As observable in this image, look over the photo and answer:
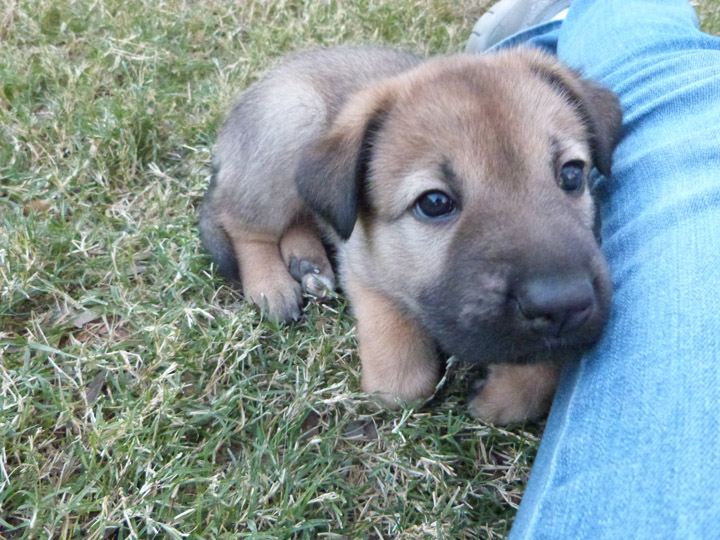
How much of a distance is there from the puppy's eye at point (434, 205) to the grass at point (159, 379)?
0.82 meters

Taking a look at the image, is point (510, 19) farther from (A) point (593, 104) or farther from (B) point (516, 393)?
(B) point (516, 393)

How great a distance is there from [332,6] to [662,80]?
9.71 feet

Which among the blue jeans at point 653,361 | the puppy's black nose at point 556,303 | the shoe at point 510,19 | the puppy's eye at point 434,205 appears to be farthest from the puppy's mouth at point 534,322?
the shoe at point 510,19

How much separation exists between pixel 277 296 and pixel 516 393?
1.20 meters

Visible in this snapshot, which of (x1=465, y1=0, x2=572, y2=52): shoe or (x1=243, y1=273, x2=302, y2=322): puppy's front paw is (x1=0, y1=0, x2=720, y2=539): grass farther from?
(x1=465, y1=0, x2=572, y2=52): shoe

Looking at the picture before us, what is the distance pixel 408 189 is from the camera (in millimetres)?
2213

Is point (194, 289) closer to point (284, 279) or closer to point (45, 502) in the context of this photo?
point (284, 279)

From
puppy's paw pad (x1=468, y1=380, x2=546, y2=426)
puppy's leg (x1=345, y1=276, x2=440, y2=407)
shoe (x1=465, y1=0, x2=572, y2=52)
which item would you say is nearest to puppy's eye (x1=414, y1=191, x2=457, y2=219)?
puppy's leg (x1=345, y1=276, x2=440, y2=407)

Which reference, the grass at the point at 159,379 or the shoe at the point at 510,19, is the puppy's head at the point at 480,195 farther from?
the shoe at the point at 510,19

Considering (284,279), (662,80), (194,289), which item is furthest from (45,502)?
(662,80)

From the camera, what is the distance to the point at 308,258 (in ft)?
10.6

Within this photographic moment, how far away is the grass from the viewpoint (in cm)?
216

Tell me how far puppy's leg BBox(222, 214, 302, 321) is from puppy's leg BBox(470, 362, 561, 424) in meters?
0.98

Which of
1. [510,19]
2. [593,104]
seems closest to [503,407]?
[593,104]
